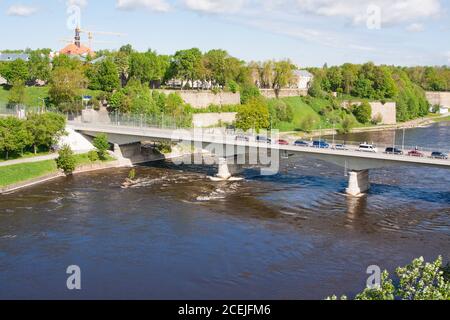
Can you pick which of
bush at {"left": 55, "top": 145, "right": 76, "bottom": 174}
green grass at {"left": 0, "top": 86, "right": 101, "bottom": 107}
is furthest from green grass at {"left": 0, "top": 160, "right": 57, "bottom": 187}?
green grass at {"left": 0, "top": 86, "right": 101, "bottom": 107}

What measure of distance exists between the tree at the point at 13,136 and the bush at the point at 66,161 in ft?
13.3

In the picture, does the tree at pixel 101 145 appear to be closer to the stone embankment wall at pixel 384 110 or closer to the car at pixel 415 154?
the car at pixel 415 154

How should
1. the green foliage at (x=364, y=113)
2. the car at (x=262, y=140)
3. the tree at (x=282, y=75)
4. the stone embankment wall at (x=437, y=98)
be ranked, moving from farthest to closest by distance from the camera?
the stone embankment wall at (x=437, y=98)
the tree at (x=282, y=75)
the green foliage at (x=364, y=113)
the car at (x=262, y=140)

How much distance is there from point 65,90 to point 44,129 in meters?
23.4

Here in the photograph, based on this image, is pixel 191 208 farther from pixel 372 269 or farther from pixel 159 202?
pixel 372 269

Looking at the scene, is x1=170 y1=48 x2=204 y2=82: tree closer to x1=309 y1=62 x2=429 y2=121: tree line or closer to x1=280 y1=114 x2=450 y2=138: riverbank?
x1=280 y1=114 x2=450 y2=138: riverbank

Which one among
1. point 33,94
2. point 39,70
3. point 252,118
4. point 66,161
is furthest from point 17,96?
point 252,118

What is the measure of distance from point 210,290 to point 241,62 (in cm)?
9985

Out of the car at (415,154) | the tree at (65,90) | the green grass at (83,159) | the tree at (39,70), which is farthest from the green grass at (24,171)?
the tree at (39,70)

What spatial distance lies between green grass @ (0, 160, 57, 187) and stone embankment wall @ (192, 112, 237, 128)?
39.0 metres

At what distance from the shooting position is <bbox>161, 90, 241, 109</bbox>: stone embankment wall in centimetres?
10475

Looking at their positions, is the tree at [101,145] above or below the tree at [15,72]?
below

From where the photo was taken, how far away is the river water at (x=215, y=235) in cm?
3127

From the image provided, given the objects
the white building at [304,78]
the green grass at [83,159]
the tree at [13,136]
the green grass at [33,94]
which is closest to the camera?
the tree at [13,136]
